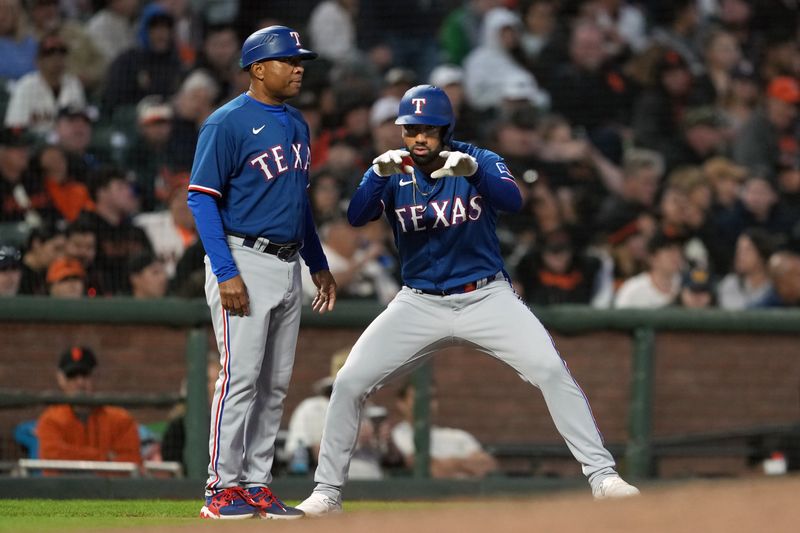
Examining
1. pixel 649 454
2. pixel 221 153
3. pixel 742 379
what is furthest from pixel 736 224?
pixel 221 153

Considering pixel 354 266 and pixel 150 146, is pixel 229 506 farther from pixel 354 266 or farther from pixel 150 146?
pixel 150 146

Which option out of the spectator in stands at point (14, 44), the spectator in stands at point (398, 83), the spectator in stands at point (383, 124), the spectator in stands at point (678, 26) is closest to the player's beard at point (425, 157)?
the spectator in stands at point (383, 124)

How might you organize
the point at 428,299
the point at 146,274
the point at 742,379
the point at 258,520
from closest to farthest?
the point at 258,520
the point at 428,299
the point at 146,274
the point at 742,379

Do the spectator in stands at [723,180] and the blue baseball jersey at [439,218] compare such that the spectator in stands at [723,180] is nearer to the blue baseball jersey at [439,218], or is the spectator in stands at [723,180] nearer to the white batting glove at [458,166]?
the blue baseball jersey at [439,218]

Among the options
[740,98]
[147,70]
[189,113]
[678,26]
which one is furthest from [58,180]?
[678,26]

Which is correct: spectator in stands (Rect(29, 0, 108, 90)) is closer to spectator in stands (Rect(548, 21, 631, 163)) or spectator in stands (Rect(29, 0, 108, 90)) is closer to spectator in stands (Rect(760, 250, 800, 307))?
spectator in stands (Rect(548, 21, 631, 163))

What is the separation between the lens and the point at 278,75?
A: 4.89m

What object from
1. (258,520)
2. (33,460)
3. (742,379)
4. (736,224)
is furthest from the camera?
(736,224)

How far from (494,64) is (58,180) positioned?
3.73m

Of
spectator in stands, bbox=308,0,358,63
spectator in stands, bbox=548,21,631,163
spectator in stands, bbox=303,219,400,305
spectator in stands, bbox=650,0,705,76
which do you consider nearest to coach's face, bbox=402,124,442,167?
spectator in stands, bbox=303,219,400,305

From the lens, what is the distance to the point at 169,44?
9.36 metres

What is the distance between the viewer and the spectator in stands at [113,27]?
9438mm

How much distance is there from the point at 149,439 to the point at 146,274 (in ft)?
3.10

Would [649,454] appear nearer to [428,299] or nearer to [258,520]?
[428,299]
